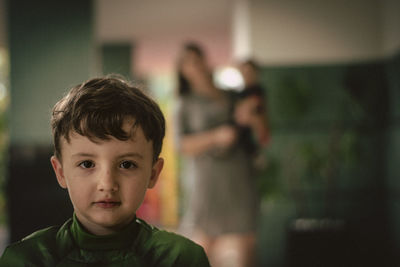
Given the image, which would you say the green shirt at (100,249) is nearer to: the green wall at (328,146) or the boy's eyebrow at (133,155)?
the boy's eyebrow at (133,155)

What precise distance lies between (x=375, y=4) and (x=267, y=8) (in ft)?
3.44

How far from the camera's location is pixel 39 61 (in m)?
3.69

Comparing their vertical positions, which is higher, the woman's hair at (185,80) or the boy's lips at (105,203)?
the woman's hair at (185,80)

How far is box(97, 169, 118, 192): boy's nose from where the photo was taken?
1.89ft

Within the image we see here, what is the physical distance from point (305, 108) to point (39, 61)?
2464 mm

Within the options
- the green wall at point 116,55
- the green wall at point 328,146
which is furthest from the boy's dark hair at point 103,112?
the green wall at point 116,55

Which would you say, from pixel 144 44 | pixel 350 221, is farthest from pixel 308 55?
pixel 144 44

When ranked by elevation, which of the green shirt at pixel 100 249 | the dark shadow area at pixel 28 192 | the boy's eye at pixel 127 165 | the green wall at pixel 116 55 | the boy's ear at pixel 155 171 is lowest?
the dark shadow area at pixel 28 192

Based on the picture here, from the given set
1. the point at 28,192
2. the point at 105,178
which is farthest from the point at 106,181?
the point at 28,192

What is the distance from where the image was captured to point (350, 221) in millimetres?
4191

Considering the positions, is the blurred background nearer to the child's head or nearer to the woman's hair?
the woman's hair

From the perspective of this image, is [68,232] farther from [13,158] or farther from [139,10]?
[139,10]

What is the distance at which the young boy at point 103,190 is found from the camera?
578mm

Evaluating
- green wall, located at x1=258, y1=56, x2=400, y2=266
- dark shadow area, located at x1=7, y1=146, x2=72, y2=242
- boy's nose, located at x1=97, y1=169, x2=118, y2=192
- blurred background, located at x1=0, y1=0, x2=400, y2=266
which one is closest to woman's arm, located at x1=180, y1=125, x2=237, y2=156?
boy's nose, located at x1=97, y1=169, x2=118, y2=192
